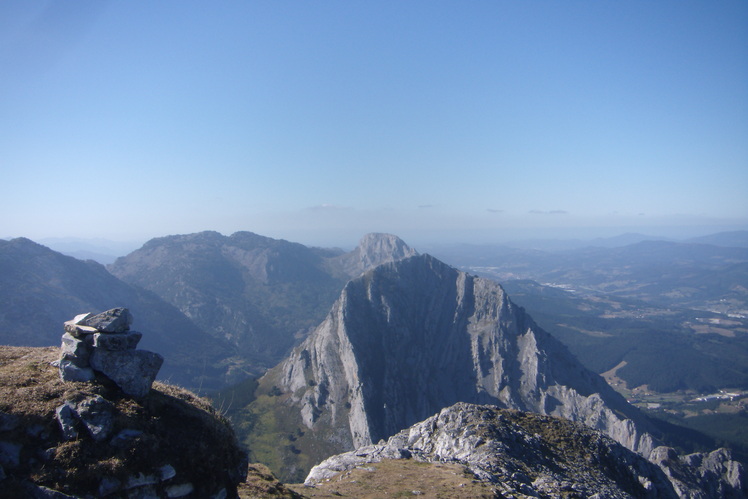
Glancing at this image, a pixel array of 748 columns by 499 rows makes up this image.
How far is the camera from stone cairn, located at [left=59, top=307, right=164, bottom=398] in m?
19.7

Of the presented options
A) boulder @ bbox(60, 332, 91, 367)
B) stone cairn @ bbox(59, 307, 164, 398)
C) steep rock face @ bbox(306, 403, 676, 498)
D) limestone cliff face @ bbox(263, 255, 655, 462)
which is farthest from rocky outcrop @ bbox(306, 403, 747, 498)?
limestone cliff face @ bbox(263, 255, 655, 462)

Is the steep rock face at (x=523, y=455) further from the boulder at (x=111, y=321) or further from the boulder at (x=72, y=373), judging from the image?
the boulder at (x=111, y=321)

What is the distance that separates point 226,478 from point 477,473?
29.1 m

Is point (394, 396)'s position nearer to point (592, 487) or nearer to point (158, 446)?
point (592, 487)

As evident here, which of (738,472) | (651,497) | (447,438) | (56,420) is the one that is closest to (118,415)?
(56,420)

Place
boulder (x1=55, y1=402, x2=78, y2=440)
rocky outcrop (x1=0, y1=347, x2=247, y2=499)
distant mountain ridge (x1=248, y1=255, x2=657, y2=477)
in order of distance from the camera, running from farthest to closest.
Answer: distant mountain ridge (x1=248, y1=255, x2=657, y2=477)
boulder (x1=55, y1=402, x2=78, y2=440)
rocky outcrop (x1=0, y1=347, x2=247, y2=499)

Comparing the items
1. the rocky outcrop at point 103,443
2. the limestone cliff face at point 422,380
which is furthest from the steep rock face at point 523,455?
the limestone cliff face at point 422,380

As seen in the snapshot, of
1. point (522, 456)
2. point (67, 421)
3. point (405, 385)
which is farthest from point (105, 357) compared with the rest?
point (405, 385)

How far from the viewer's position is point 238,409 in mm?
181250

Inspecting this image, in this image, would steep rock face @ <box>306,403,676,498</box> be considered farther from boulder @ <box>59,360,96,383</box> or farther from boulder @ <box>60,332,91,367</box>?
boulder @ <box>60,332,91,367</box>

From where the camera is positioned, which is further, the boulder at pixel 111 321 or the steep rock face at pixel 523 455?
the steep rock face at pixel 523 455

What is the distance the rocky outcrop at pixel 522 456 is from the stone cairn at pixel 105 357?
2775cm

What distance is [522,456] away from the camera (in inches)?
1818

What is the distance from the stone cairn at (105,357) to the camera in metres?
19.7
